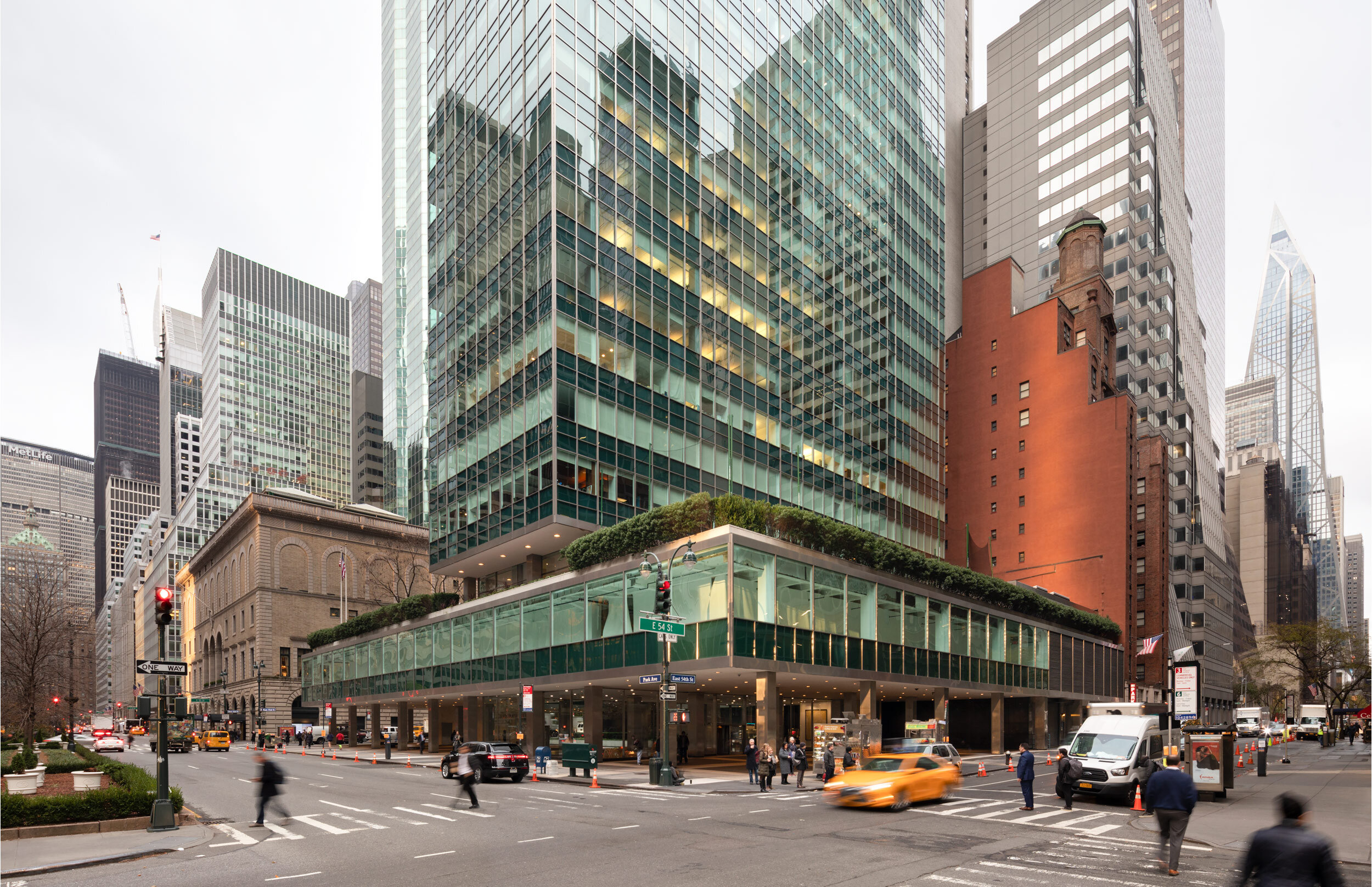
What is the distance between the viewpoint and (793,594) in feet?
130

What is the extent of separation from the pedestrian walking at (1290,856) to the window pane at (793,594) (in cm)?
3051

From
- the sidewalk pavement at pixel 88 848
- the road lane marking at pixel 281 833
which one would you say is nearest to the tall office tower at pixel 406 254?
the road lane marking at pixel 281 833

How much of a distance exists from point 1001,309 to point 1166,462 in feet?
81.0

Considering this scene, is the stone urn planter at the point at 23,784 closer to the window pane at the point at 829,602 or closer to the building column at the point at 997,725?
the window pane at the point at 829,602

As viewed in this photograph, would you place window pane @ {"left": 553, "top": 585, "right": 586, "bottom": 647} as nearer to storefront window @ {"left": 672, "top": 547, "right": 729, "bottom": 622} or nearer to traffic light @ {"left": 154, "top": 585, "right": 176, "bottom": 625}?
storefront window @ {"left": 672, "top": 547, "right": 729, "bottom": 622}

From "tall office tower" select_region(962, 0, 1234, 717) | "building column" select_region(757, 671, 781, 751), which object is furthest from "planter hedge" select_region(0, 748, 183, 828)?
"tall office tower" select_region(962, 0, 1234, 717)

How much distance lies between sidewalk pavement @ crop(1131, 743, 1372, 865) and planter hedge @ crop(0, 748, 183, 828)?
73.7 ft

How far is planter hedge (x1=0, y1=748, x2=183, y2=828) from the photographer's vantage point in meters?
18.8

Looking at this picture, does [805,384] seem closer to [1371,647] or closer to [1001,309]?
[1001,309]

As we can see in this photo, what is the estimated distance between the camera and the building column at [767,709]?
3744cm

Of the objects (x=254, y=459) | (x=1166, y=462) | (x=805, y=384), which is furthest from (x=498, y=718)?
(x=254, y=459)

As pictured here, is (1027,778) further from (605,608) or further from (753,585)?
(605,608)

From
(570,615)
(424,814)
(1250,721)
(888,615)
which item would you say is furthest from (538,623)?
(1250,721)

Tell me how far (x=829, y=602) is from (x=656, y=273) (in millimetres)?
22323
